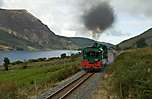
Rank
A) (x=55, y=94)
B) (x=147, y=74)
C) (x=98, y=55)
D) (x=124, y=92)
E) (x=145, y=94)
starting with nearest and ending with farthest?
(x=145, y=94) < (x=147, y=74) < (x=124, y=92) < (x=55, y=94) < (x=98, y=55)

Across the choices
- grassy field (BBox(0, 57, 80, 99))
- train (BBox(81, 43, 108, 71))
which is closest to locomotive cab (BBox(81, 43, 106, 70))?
train (BBox(81, 43, 108, 71))

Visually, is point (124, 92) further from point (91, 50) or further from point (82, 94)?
point (91, 50)

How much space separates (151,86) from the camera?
13805 mm

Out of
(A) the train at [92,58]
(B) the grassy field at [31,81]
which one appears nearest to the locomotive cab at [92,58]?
(A) the train at [92,58]

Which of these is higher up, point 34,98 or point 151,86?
point 151,86

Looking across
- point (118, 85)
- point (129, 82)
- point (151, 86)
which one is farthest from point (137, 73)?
point (151, 86)

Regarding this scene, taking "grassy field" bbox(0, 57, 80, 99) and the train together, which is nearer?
"grassy field" bbox(0, 57, 80, 99)

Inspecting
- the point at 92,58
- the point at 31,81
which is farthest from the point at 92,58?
the point at 31,81

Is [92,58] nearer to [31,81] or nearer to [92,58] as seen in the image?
[92,58]

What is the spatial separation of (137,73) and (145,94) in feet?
14.4

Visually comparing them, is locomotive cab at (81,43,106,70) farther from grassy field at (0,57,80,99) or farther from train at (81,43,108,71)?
grassy field at (0,57,80,99)

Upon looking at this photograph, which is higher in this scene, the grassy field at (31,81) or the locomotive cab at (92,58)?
the locomotive cab at (92,58)

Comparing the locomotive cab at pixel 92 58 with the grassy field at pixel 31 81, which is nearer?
the grassy field at pixel 31 81

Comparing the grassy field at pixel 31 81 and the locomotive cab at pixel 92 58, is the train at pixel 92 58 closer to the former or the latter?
the locomotive cab at pixel 92 58
